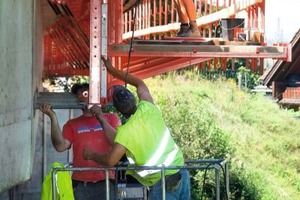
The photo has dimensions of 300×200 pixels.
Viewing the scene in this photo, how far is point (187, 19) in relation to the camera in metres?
12.4

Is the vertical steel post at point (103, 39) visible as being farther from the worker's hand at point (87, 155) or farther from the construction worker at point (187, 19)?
the construction worker at point (187, 19)

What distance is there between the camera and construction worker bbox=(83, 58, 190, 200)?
7.52 m

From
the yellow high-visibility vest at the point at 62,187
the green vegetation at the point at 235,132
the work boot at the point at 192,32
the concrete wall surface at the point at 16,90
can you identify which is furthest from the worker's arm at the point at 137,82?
the green vegetation at the point at 235,132

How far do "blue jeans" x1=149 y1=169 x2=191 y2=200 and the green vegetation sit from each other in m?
13.2

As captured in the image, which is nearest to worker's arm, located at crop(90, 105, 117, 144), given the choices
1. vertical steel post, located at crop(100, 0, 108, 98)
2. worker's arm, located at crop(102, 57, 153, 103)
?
worker's arm, located at crop(102, 57, 153, 103)

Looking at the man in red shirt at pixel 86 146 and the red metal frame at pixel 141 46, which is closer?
the man in red shirt at pixel 86 146

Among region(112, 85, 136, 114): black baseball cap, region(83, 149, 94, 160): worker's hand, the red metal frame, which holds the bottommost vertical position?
region(83, 149, 94, 160): worker's hand

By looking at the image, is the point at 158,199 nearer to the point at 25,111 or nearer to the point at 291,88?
the point at 25,111

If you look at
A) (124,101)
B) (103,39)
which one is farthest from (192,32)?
(124,101)

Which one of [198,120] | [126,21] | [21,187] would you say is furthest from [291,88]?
[21,187]

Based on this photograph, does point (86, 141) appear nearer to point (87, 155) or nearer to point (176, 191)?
point (87, 155)

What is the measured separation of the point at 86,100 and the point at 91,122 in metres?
0.49

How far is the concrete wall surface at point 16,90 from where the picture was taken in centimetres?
803

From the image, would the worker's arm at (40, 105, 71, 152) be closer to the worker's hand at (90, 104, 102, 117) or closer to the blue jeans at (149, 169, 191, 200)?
the worker's hand at (90, 104, 102, 117)
